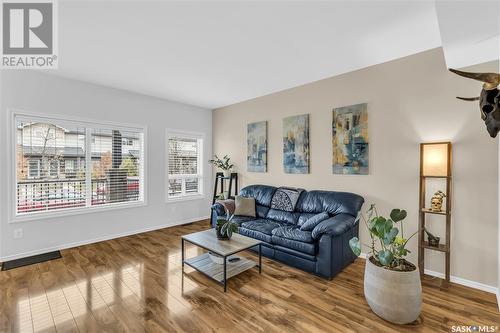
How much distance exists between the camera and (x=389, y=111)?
3.16 meters

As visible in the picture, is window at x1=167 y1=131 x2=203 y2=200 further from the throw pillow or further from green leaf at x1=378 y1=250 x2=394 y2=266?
green leaf at x1=378 y1=250 x2=394 y2=266

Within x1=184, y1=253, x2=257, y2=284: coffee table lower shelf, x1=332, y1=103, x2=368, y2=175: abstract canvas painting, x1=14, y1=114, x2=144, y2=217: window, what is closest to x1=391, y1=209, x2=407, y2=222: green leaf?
x1=332, y1=103, x2=368, y2=175: abstract canvas painting

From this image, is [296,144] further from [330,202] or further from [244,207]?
[244,207]

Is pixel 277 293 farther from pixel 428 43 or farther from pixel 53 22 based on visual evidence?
pixel 53 22

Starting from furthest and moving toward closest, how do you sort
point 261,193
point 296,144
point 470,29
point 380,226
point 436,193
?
point 261,193 → point 296,144 → point 436,193 → point 380,226 → point 470,29

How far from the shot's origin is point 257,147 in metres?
4.81

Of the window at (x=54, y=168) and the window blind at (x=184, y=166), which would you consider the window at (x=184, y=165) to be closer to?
the window blind at (x=184, y=166)

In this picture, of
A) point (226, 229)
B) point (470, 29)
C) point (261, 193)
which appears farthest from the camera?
point (261, 193)

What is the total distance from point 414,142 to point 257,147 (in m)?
2.68

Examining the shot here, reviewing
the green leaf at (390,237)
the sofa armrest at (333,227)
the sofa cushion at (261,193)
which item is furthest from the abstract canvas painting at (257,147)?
the green leaf at (390,237)

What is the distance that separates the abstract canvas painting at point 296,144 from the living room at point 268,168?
1.2 inches

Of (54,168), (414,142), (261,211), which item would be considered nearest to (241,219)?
(261,211)

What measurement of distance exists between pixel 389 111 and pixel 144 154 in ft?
14.1

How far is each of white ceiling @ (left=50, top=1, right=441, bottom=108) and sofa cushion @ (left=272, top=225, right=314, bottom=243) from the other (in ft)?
7.44
